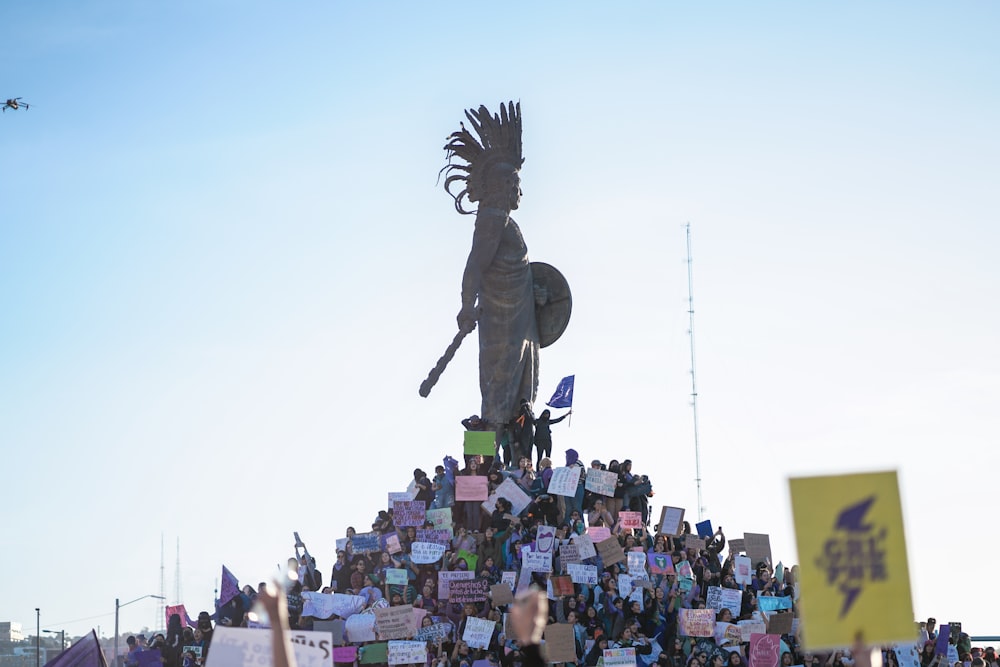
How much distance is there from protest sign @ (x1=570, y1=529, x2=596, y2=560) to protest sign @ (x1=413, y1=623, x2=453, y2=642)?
2296 millimetres

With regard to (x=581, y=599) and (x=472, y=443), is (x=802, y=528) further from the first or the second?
(x=472, y=443)

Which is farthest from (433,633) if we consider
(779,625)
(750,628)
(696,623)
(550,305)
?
(550,305)

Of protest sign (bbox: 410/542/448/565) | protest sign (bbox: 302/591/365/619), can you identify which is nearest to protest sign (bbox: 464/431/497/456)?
protest sign (bbox: 410/542/448/565)

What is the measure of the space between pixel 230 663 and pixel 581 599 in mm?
12982

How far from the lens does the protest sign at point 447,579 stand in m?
23.5

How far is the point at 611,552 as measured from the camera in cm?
2377

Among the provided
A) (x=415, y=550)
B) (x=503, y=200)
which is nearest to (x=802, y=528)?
(x=415, y=550)

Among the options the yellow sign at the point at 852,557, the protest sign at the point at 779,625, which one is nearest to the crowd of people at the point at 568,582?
the protest sign at the point at 779,625

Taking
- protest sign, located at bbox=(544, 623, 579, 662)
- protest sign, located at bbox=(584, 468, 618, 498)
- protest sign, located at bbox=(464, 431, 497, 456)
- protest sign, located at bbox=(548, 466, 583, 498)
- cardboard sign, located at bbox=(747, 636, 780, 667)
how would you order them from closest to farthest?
protest sign, located at bbox=(544, 623, 579, 662)
cardboard sign, located at bbox=(747, 636, 780, 667)
protest sign, located at bbox=(548, 466, 583, 498)
protest sign, located at bbox=(584, 468, 618, 498)
protest sign, located at bbox=(464, 431, 497, 456)

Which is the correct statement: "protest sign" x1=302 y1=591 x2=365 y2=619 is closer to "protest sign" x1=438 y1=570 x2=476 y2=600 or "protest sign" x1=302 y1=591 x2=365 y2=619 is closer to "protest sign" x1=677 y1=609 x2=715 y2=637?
"protest sign" x1=438 y1=570 x2=476 y2=600

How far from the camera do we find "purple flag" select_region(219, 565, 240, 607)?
77.7 feet

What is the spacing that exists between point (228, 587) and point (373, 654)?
260 centimetres

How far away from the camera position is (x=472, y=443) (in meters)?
25.7

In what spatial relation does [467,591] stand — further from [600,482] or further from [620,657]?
[600,482]
